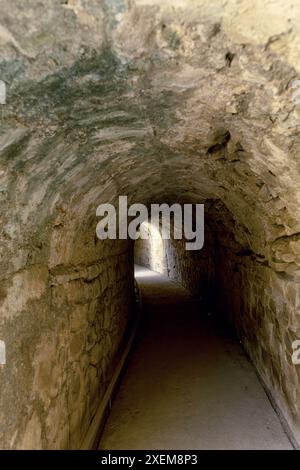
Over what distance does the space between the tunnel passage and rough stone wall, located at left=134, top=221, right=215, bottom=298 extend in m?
3.53

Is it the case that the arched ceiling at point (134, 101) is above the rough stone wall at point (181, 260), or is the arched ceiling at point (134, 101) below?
above

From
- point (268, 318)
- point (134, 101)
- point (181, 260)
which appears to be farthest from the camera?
point (181, 260)

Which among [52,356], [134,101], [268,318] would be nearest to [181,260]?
[268,318]

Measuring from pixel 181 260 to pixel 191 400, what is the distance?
6584 mm

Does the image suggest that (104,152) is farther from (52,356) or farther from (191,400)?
(191,400)

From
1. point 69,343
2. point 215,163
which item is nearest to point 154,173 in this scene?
point 215,163

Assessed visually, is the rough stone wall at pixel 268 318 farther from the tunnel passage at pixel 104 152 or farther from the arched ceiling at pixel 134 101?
the arched ceiling at pixel 134 101

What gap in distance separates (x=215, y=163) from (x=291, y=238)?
817 mm

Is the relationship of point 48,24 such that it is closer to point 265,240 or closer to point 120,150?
point 120,150

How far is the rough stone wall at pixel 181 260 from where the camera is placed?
22.1 feet

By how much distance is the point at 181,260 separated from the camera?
31.5 ft

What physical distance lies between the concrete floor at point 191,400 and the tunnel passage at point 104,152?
0.29 m

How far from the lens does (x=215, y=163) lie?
95.8 inches

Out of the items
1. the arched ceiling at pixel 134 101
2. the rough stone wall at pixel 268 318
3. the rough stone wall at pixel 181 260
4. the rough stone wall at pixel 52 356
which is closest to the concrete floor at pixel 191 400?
the rough stone wall at pixel 268 318
